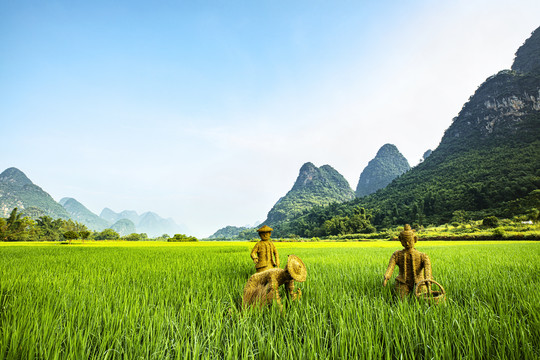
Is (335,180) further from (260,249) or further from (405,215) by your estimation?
(260,249)

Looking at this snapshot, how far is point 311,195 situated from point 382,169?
2576 inches

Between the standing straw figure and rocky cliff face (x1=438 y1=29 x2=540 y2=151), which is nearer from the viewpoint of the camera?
the standing straw figure

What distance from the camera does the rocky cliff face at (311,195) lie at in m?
149

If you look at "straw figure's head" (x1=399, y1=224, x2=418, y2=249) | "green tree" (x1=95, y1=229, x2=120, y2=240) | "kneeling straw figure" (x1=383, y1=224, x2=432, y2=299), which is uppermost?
"straw figure's head" (x1=399, y1=224, x2=418, y2=249)

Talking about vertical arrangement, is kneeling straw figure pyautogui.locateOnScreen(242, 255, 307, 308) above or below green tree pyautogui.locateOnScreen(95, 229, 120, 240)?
above

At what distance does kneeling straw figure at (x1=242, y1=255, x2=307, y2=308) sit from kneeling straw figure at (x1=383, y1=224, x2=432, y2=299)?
4.22 feet

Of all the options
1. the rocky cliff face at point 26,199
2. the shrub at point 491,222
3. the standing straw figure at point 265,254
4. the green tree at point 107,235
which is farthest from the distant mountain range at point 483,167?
the rocky cliff face at point 26,199

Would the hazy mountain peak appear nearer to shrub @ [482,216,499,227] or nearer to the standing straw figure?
shrub @ [482,216,499,227]

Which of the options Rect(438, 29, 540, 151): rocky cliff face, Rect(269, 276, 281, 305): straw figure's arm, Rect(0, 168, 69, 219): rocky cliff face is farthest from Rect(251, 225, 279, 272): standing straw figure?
Rect(0, 168, 69, 219): rocky cliff face

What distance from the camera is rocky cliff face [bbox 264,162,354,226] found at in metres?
149

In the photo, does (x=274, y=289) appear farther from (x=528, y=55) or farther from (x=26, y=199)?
(x=26, y=199)

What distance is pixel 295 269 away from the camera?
7.25ft

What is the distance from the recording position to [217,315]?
203 cm

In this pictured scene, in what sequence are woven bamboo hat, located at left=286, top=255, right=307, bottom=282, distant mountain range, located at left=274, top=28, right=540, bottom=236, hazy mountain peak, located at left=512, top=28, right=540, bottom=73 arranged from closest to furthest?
1. woven bamboo hat, located at left=286, top=255, right=307, bottom=282
2. distant mountain range, located at left=274, top=28, right=540, bottom=236
3. hazy mountain peak, located at left=512, top=28, right=540, bottom=73
